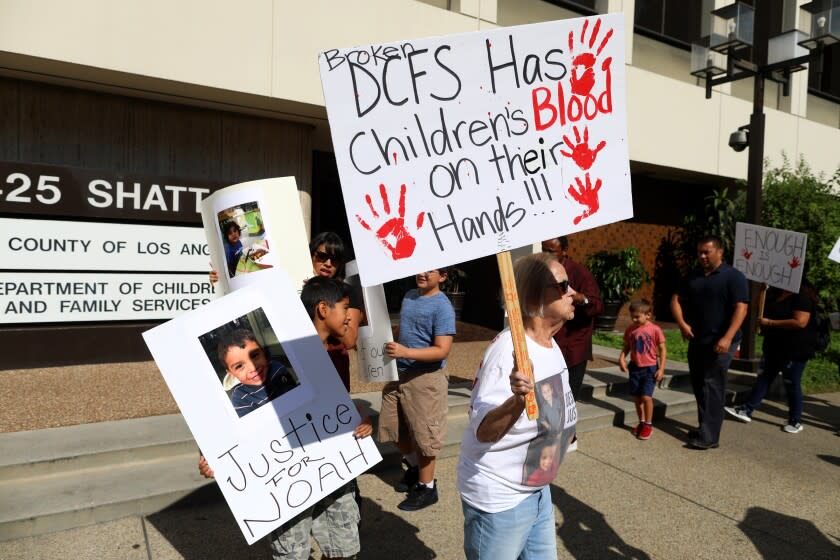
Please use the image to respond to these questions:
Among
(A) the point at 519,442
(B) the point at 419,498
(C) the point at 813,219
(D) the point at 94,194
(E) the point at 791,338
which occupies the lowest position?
(B) the point at 419,498

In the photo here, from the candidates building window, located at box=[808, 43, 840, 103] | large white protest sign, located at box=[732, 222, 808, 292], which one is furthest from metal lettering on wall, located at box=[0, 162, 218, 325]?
building window, located at box=[808, 43, 840, 103]

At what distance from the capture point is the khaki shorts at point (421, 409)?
380 cm

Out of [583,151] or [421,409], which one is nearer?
[583,151]

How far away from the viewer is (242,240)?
2.75 meters

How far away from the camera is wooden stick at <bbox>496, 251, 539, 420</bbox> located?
5.96 ft

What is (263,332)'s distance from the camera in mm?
2191

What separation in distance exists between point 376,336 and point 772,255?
4693 mm

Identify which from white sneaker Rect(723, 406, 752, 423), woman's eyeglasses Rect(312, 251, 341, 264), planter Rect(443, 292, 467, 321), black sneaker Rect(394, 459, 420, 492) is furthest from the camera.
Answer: planter Rect(443, 292, 467, 321)

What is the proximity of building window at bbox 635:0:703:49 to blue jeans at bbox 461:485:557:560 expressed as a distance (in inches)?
458

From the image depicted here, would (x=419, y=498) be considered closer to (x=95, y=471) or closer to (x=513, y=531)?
(x=513, y=531)

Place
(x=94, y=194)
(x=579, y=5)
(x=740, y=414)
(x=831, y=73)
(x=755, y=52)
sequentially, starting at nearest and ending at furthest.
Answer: (x=740, y=414) → (x=94, y=194) → (x=755, y=52) → (x=579, y=5) → (x=831, y=73)

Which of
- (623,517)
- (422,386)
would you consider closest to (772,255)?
(623,517)

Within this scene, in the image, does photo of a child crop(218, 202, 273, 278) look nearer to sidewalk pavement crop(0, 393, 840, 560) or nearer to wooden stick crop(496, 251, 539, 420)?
wooden stick crop(496, 251, 539, 420)

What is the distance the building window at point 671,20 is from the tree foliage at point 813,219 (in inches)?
140
